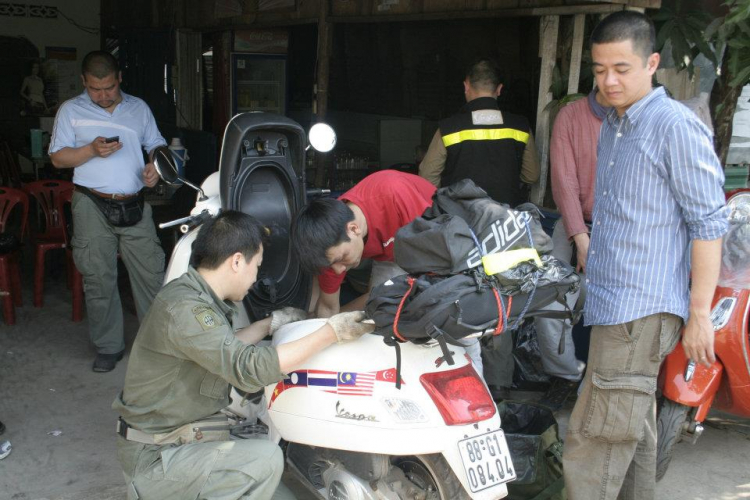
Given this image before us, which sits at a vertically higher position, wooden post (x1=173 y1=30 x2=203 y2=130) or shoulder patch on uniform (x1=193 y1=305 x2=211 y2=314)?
wooden post (x1=173 y1=30 x2=203 y2=130)

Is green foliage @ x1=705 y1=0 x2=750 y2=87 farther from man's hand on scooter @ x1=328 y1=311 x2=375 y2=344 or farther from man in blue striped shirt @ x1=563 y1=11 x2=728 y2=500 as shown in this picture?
man's hand on scooter @ x1=328 y1=311 x2=375 y2=344

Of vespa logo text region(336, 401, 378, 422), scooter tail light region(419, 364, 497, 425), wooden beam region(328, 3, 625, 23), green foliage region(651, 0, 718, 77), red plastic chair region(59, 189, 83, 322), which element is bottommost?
red plastic chair region(59, 189, 83, 322)

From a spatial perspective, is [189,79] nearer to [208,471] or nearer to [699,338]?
[208,471]

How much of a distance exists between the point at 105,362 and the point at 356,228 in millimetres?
2676

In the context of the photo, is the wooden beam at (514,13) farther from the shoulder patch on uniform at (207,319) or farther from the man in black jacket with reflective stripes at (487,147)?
the shoulder patch on uniform at (207,319)

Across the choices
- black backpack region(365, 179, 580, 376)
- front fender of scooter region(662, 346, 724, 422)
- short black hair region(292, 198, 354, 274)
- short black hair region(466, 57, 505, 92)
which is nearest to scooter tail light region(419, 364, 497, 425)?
black backpack region(365, 179, 580, 376)

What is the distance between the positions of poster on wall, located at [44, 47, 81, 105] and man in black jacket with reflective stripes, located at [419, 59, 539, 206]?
8642 mm

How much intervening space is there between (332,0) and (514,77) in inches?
77.5

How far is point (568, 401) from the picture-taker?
4602mm

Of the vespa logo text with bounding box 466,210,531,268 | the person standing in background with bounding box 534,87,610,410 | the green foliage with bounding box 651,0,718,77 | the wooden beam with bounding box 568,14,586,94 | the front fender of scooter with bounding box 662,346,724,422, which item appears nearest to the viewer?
the vespa logo text with bounding box 466,210,531,268

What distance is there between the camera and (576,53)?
178 inches

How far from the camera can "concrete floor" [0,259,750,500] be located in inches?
142

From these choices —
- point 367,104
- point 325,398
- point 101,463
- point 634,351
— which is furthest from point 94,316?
point 367,104

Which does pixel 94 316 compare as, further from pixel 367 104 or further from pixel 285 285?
pixel 367 104
